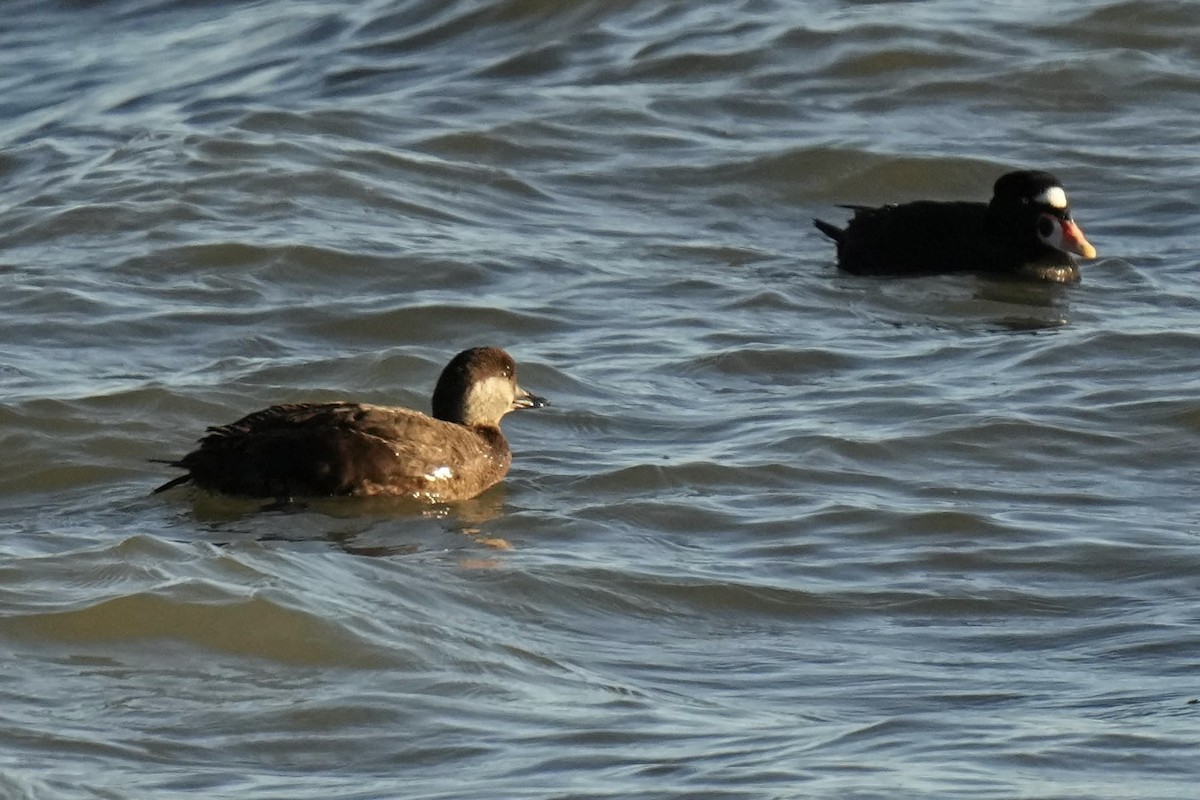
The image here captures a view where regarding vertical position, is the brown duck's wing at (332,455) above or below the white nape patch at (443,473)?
above

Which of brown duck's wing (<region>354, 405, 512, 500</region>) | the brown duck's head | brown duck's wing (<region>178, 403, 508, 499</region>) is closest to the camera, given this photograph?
brown duck's wing (<region>178, 403, 508, 499</region>)

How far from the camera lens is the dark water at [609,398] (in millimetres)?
6383

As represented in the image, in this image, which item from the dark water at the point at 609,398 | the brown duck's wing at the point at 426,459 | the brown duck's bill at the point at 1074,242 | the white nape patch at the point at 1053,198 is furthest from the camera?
the white nape patch at the point at 1053,198

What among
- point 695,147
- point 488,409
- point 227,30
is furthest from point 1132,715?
point 227,30

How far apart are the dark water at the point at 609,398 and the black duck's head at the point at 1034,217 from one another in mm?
332

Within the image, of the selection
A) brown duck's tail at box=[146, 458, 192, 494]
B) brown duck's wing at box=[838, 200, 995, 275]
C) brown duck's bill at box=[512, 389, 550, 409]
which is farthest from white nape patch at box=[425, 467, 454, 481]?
brown duck's wing at box=[838, 200, 995, 275]

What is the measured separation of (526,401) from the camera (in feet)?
33.1

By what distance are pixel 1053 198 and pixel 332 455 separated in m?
5.75

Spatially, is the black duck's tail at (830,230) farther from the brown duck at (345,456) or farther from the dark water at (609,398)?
the brown duck at (345,456)

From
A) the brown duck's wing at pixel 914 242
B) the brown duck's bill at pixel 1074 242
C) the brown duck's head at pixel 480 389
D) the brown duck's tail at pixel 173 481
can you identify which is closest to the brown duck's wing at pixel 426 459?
the brown duck's head at pixel 480 389

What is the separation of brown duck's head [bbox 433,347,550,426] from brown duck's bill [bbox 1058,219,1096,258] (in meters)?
4.24

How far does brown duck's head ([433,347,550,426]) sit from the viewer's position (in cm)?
991

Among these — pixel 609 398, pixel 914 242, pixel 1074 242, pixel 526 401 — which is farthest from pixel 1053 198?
pixel 526 401

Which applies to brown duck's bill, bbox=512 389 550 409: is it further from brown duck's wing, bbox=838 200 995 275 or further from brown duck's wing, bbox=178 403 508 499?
brown duck's wing, bbox=838 200 995 275
